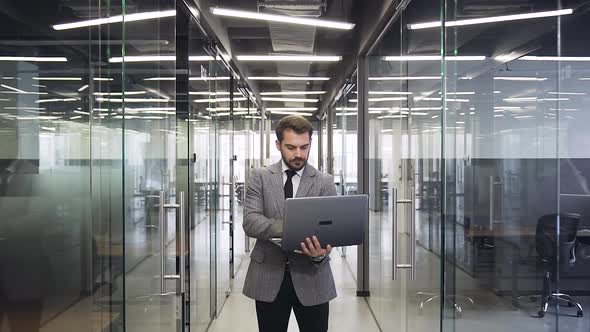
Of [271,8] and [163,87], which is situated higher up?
[271,8]

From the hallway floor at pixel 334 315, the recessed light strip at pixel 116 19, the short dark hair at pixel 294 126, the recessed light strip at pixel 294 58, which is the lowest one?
the hallway floor at pixel 334 315

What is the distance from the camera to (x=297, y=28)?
5.66 metres

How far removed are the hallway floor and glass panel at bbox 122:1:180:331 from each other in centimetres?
197

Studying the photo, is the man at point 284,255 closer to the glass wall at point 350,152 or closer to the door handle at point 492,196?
the door handle at point 492,196

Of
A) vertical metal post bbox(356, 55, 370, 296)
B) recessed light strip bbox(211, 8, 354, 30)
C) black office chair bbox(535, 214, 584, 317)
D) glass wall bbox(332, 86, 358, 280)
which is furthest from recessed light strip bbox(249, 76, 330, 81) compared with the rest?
black office chair bbox(535, 214, 584, 317)

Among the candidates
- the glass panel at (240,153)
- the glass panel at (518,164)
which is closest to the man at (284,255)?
the glass panel at (518,164)

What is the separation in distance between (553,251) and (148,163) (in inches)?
82.3

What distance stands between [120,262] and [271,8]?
3.19 meters

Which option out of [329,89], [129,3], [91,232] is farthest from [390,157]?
[329,89]

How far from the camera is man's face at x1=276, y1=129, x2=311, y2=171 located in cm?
250

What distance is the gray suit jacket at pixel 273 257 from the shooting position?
2.46m

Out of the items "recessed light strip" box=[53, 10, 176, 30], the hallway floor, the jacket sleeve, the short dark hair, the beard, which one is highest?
"recessed light strip" box=[53, 10, 176, 30]

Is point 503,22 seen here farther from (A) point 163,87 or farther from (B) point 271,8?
(B) point 271,8

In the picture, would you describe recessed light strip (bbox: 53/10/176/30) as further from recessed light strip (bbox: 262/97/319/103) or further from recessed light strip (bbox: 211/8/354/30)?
recessed light strip (bbox: 262/97/319/103)
